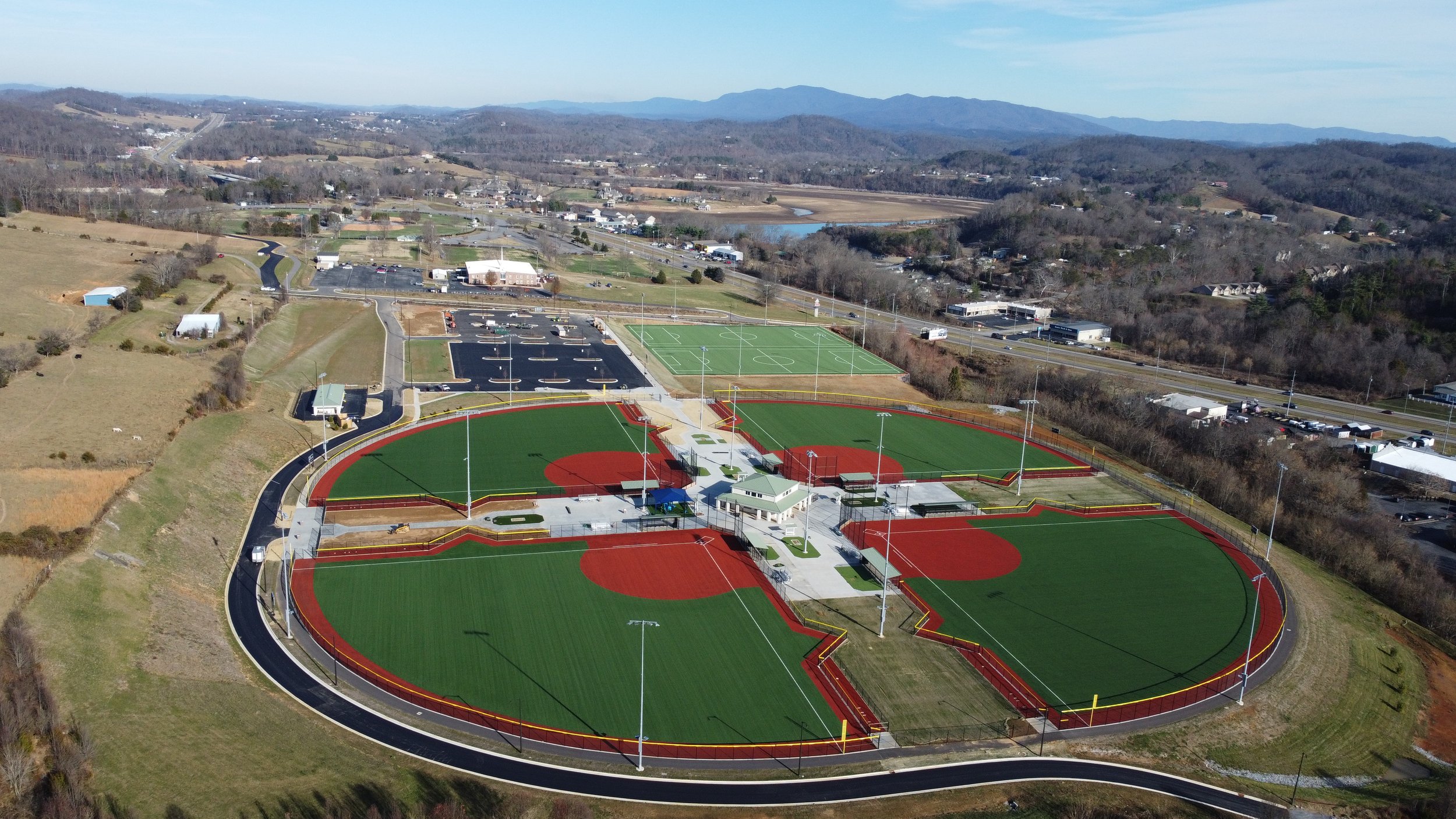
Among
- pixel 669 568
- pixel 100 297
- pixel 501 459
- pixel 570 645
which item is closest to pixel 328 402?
pixel 501 459

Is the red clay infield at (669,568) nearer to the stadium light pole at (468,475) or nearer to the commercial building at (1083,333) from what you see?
the stadium light pole at (468,475)

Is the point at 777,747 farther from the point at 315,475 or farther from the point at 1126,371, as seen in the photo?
the point at 1126,371

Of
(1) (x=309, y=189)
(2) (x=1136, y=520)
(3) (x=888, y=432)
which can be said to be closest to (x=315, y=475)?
(3) (x=888, y=432)

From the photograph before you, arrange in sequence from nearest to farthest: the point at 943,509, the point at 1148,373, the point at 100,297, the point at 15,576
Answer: the point at 15,576 → the point at 943,509 → the point at 100,297 → the point at 1148,373

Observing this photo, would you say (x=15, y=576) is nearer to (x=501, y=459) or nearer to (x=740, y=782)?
(x=501, y=459)

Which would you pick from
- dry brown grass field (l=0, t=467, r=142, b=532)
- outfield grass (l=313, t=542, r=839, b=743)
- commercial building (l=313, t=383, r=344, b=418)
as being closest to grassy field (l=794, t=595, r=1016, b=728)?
outfield grass (l=313, t=542, r=839, b=743)

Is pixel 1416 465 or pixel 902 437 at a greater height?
pixel 1416 465
